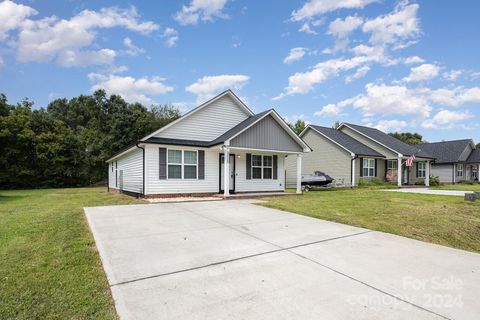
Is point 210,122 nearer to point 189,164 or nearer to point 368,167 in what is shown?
point 189,164

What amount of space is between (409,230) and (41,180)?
106 ft

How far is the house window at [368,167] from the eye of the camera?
2359cm

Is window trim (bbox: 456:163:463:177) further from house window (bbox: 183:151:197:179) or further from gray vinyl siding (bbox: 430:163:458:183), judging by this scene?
house window (bbox: 183:151:197:179)

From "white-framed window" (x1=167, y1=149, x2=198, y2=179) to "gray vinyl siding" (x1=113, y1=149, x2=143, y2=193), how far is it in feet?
5.00

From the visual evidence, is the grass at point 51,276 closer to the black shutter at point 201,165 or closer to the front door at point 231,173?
the black shutter at point 201,165

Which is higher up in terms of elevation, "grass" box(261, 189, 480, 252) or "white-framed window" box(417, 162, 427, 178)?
"white-framed window" box(417, 162, 427, 178)

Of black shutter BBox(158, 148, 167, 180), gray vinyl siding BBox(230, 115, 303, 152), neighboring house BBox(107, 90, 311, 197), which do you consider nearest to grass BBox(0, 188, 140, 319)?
Result: black shutter BBox(158, 148, 167, 180)

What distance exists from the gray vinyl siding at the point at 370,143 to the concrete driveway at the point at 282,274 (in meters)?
20.5

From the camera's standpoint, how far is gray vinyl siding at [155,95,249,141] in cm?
1471

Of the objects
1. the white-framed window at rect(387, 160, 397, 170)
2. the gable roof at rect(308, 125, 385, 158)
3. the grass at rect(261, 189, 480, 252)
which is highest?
the gable roof at rect(308, 125, 385, 158)

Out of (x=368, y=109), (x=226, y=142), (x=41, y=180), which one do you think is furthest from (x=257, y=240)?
(x=368, y=109)

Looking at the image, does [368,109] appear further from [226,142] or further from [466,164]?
[226,142]

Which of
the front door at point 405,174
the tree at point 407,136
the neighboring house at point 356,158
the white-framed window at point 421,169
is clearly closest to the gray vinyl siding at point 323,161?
the neighboring house at point 356,158

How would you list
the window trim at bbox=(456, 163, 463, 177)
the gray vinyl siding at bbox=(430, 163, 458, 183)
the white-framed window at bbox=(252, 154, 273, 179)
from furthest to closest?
A: the window trim at bbox=(456, 163, 463, 177) < the gray vinyl siding at bbox=(430, 163, 458, 183) < the white-framed window at bbox=(252, 154, 273, 179)
